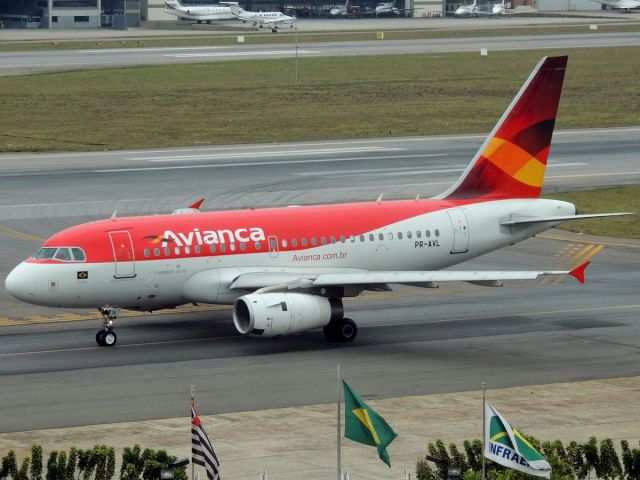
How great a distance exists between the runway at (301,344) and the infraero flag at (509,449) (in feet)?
41.8

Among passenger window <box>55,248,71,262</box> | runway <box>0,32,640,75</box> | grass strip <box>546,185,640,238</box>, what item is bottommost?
grass strip <box>546,185,640,238</box>

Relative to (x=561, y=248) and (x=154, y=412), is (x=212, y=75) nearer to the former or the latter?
(x=561, y=248)

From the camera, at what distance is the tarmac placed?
1267 inches

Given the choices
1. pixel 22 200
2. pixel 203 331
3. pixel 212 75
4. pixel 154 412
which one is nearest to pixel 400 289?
pixel 203 331

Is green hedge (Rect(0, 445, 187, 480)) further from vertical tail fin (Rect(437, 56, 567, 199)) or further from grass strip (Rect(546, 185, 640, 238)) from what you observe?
grass strip (Rect(546, 185, 640, 238))

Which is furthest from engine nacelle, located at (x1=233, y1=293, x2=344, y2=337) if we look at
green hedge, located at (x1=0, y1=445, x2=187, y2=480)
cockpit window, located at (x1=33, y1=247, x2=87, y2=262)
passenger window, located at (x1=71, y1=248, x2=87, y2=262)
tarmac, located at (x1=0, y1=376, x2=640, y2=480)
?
green hedge, located at (x1=0, y1=445, x2=187, y2=480)

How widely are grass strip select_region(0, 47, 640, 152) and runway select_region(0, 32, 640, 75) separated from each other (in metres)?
8.11

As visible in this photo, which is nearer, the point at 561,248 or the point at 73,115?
the point at 561,248

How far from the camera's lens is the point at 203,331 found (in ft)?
155

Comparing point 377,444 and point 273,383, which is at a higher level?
point 377,444

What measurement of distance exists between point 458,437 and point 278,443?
175 inches

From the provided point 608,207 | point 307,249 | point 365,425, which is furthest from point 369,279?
point 608,207

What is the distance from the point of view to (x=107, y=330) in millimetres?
44812

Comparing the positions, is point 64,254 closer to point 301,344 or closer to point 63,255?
point 63,255
